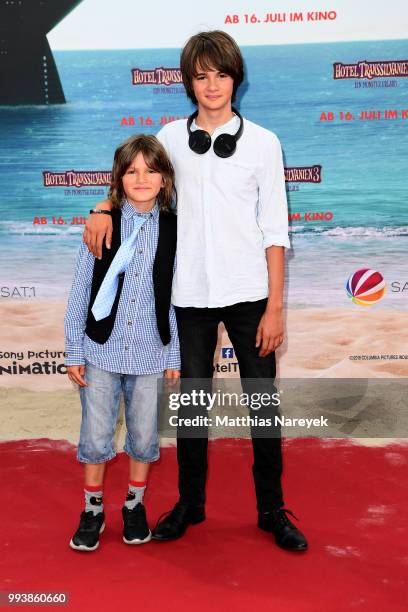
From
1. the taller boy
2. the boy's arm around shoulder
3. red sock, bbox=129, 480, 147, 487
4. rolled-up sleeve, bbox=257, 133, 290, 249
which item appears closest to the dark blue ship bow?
the taller boy

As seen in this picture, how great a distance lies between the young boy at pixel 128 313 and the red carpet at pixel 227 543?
0.15 meters

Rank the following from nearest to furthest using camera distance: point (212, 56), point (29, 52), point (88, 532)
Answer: point (212, 56) < point (88, 532) < point (29, 52)

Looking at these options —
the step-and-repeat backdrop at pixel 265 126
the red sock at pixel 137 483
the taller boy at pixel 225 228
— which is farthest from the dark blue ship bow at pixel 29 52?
the red sock at pixel 137 483

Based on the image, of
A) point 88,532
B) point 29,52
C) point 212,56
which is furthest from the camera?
point 29,52

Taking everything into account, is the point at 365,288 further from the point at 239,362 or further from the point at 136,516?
the point at 136,516

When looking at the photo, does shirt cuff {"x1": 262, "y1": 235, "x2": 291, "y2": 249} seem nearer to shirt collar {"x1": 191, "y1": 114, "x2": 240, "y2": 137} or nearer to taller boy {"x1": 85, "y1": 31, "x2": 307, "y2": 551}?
taller boy {"x1": 85, "y1": 31, "x2": 307, "y2": 551}

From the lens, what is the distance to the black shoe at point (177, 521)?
2.41 m

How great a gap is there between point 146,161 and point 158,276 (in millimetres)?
342

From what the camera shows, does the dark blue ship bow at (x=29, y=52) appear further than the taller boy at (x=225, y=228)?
Yes

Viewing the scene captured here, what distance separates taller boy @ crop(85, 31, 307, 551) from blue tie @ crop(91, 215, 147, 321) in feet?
0.23

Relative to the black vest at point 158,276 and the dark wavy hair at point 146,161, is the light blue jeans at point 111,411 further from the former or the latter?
the dark wavy hair at point 146,161

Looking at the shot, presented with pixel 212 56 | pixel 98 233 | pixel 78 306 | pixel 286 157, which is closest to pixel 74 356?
pixel 78 306

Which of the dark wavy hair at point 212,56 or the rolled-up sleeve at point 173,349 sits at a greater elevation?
the dark wavy hair at point 212,56

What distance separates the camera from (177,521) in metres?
2.44
